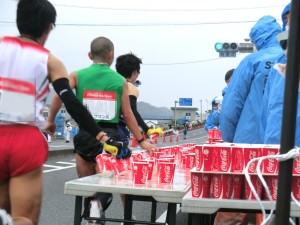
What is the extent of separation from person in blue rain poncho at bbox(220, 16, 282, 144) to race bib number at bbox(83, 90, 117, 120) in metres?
1.01

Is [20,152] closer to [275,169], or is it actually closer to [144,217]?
[275,169]

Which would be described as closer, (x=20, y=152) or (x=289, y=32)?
(x=289, y=32)

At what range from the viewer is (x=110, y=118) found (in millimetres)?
4180

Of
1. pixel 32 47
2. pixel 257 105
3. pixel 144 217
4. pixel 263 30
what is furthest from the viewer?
pixel 144 217

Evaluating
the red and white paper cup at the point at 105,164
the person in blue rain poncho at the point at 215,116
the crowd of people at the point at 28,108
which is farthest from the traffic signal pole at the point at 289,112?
the person in blue rain poncho at the point at 215,116

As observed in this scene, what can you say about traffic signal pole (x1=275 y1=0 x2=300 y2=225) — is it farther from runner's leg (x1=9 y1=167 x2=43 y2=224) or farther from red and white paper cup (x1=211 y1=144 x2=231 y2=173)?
runner's leg (x1=9 y1=167 x2=43 y2=224)

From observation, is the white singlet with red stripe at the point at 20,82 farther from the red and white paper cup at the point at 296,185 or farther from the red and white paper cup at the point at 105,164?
the red and white paper cup at the point at 296,185

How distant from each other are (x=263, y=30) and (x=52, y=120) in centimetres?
207

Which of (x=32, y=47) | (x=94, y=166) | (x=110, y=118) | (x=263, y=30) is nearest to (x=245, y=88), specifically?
(x=263, y=30)

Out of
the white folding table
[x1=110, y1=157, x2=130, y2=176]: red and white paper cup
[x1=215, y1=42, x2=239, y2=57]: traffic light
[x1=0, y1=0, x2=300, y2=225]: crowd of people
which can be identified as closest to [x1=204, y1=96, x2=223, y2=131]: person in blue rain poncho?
[x1=0, y1=0, x2=300, y2=225]: crowd of people

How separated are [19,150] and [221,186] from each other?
3.41ft

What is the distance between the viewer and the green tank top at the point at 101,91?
4.11 meters

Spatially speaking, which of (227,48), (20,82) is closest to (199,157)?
(20,82)

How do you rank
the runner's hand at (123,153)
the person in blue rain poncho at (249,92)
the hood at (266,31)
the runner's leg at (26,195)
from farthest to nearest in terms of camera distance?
the hood at (266,31), the person in blue rain poncho at (249,92), the runner's hand at (123,153), the runner's leg at (26,195)
